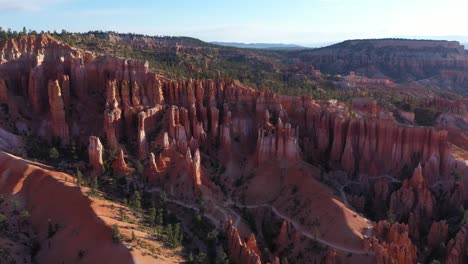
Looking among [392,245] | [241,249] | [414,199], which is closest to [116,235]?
[241,249]

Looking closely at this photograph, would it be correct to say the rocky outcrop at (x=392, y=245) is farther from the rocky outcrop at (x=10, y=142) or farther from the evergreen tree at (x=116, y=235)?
the rocky outcrop at (x=10, y=142)

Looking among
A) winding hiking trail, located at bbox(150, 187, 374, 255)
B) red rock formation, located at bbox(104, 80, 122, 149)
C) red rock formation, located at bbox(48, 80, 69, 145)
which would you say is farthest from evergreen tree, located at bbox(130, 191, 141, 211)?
red rock formation, located at bbox(48, 80, 69, 145)

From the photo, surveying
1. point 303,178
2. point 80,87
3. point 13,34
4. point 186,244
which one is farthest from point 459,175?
point 13,34

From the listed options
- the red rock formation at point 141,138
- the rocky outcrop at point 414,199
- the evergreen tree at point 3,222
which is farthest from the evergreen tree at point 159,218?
the rocky outcrop at point 414,199

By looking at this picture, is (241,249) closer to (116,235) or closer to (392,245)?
(116,235)

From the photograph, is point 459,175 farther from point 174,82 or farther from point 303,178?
point 174,82

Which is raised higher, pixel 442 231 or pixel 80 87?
pixel 80 87
